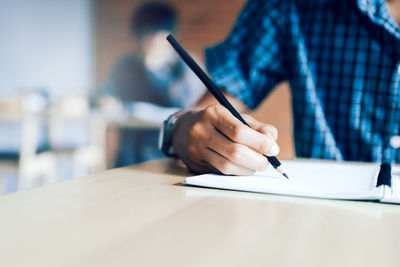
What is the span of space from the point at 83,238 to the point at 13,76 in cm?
359

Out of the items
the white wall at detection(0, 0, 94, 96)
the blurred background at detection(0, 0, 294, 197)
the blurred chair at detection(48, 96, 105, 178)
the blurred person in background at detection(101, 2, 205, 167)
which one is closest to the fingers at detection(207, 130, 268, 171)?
the blurred chair at detection(48, 96, 105, 178)

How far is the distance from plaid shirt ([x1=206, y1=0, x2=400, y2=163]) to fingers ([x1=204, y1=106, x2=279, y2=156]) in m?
0.38

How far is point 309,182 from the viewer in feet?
1.51

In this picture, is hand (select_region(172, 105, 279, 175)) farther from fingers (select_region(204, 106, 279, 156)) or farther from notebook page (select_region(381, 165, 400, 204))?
notebook page (select_region(381, 165, 400, 204))

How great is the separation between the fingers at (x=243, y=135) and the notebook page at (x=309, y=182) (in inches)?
1.4

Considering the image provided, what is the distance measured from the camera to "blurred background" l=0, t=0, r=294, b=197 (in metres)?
3.19

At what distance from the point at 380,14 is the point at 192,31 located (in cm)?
321

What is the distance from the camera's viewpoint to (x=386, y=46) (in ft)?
2.65

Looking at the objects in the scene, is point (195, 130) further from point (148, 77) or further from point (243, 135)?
point (148, 77)

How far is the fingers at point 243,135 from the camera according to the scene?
457 millimetres

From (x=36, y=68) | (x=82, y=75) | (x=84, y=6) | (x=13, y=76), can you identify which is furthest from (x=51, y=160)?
(x=84, y=6)

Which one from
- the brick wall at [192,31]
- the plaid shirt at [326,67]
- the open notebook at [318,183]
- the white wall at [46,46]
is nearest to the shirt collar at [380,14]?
the plaid shirt at [326,67]

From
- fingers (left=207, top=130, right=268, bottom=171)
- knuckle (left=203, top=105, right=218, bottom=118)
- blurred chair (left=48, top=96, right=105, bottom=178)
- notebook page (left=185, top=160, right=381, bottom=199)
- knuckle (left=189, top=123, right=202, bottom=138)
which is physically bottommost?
blurred chair (left=48, top=96, right=105, bottom=178)

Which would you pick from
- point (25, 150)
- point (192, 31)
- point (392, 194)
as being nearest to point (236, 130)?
point (392, 194)
